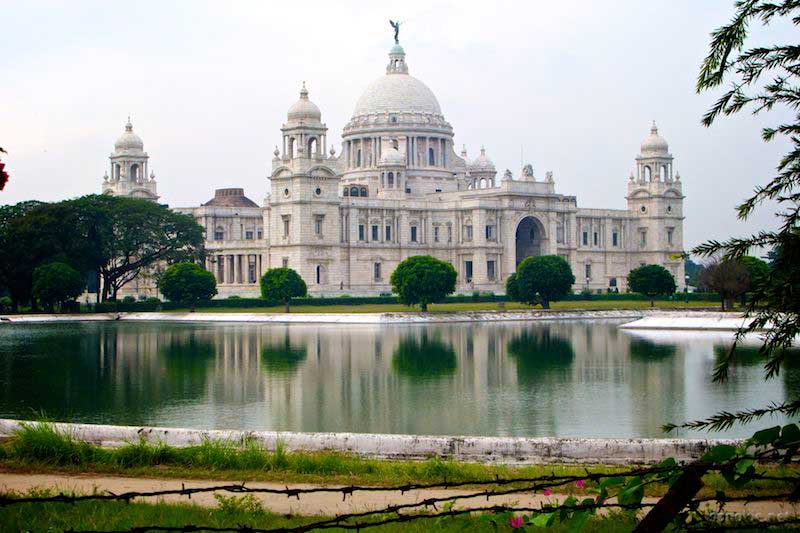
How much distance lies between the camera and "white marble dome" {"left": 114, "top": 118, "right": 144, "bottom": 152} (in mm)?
104938

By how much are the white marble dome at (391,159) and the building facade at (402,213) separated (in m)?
0.13

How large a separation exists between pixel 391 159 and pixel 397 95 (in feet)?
30.4

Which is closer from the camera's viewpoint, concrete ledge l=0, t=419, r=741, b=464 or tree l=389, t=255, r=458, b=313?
concrete ledge l=0, t=419, r=741, b=464

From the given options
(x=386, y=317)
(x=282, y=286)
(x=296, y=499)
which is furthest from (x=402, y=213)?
(x=296, y=499)

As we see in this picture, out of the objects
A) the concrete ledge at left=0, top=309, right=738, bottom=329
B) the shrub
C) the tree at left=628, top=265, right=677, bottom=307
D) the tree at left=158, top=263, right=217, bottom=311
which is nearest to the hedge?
the tree at left=158, top=263, right=217, bottom=311

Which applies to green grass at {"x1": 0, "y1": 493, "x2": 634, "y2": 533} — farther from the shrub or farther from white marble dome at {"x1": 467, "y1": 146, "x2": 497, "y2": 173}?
white marble dome at {"x1": 467, "y1": 146, "x2": 497, "y2": 173}

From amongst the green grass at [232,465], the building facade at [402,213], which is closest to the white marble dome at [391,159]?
the building facade at [402,213]

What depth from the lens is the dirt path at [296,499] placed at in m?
11.8

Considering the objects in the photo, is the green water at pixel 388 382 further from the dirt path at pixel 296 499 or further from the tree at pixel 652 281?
the tree at pixel 652 281

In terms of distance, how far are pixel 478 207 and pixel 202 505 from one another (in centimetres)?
9007

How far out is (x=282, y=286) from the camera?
249ft

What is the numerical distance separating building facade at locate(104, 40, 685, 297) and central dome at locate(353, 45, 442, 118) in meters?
0.12

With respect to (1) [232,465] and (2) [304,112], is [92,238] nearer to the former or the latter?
(2) [304,112]

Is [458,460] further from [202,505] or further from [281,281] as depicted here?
[281,281]
